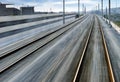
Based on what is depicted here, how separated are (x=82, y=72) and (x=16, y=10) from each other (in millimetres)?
68965

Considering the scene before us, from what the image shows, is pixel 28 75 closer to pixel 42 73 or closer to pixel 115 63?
pixel 42 73

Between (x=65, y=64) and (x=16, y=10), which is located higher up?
(x=16, y=10)

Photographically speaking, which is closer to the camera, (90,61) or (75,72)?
(75,72)

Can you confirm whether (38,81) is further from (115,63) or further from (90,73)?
(115,63)

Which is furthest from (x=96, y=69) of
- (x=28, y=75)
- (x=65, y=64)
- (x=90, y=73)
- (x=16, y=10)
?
(x=16, y=10)

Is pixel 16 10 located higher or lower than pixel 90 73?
higher

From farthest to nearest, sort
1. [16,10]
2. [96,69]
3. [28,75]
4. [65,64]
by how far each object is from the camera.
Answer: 1. [16,10]
2. [65,64]
3. [96,69]
4. [28,75]

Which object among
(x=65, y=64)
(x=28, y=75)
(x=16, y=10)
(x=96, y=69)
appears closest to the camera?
(x=28, y=75)

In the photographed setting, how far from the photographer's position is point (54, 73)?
12.6 meters

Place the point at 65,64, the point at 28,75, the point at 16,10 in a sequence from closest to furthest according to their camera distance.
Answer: the point at 28,75 < the point at 65,64 < the point at 16,10

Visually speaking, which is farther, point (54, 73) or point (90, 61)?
point (90, 61)

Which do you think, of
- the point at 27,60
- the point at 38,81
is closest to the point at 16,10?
the point at 27,60

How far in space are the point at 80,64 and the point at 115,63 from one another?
261 cm

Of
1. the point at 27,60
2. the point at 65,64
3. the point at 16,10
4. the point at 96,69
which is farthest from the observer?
the point at 16,10
